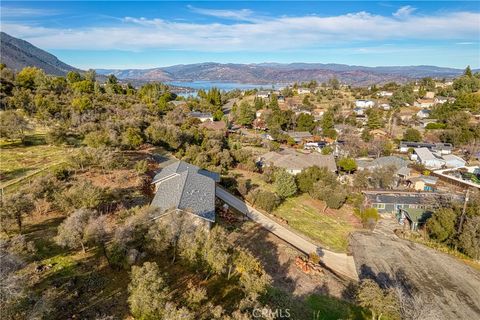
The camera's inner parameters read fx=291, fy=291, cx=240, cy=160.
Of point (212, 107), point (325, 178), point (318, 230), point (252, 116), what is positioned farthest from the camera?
point (212, 107)

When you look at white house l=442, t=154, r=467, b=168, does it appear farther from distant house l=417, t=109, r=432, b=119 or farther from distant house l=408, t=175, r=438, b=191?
distant house l=417, t=109, r=432, b=119

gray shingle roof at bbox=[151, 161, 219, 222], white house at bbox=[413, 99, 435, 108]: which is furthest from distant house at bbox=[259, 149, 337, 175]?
white house at bbox=[413, 99, 435, 108]

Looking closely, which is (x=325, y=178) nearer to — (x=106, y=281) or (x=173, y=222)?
(x=173, y=222)

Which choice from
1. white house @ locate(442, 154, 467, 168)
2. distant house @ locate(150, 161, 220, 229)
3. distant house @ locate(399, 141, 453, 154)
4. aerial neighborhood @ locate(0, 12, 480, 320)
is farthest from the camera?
distant house @ locate(399, 141, 453, 154)

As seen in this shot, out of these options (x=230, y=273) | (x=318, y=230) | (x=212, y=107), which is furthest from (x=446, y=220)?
(x=212, y=107)

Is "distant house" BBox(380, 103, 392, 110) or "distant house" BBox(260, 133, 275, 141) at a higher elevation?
"distant house" BBox(380, 103, 392, 110)

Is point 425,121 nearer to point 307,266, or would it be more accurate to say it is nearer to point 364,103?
point 364,103
